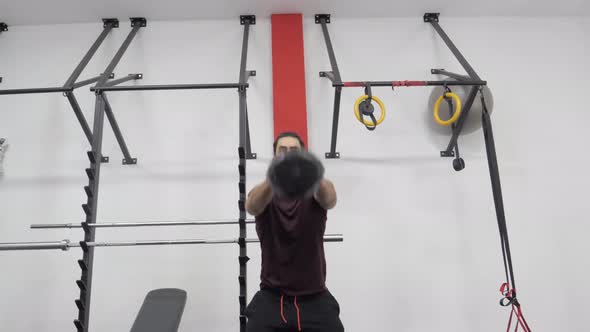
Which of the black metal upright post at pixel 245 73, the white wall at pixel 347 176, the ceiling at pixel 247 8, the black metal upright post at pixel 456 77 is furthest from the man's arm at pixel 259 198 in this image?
the ceiling at pixel 247 8

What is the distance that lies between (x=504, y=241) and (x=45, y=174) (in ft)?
9.30

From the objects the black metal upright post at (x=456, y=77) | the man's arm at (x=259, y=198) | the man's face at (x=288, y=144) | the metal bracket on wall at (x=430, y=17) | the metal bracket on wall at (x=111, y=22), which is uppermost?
the metal bracket on wall at (x=111, y=22)

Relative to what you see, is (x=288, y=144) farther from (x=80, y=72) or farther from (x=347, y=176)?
(x=80, y=72)

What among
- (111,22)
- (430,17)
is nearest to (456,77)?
(430,17)

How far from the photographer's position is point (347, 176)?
2543 mm

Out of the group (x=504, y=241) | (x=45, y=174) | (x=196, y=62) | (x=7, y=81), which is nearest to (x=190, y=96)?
(x=196, y=62)

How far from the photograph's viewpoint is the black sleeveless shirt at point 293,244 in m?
1.54

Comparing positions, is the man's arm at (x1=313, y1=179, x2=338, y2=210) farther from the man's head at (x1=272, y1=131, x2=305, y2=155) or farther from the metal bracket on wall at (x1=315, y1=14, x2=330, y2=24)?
the metal bracket on wall at (x1=315, y1=14, x2=330, y2=24)

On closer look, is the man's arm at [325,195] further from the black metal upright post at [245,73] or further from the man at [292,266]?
the black metal upright post at [245,73]

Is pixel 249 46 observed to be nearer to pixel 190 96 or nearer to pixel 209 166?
pixel 190 96

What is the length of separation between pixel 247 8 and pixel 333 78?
966 mm

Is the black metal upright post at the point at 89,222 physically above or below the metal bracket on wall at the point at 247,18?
below

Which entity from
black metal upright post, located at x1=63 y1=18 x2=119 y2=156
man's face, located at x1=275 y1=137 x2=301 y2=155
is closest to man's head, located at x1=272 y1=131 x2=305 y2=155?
man's face, located at x1=275 y1=137 x2=301 y2=155

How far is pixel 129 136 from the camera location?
8.60 feet
